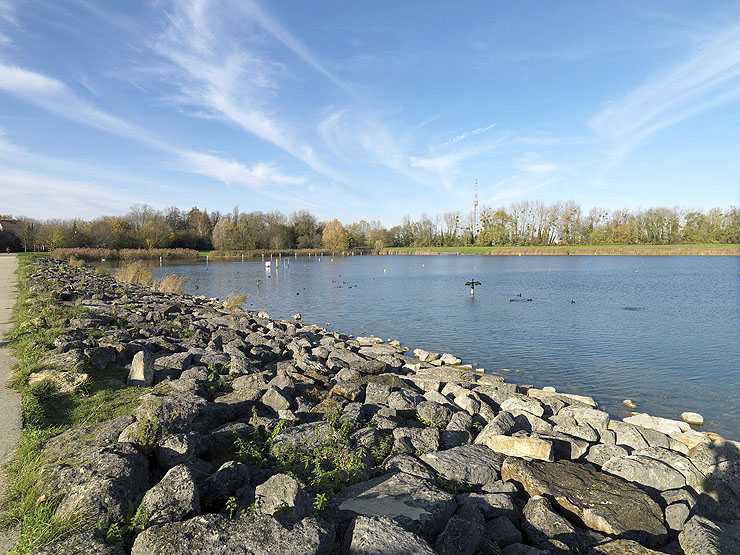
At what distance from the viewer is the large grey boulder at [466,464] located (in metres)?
4.96

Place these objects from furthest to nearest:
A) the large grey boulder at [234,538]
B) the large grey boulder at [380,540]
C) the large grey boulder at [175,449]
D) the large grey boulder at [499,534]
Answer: the large grey boulder at [175,449], the large grey boulder at [499,534], the large grey boulder at [380,540], the large grey boulder at [234,538]

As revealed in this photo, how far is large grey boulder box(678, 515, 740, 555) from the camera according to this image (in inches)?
161

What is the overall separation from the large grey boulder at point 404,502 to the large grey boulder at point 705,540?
2.34 m

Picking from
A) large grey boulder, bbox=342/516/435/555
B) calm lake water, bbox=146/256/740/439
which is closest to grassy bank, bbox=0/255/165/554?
large grey boulder, bbox=342/516/435/555

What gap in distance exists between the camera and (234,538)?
9.89 feet

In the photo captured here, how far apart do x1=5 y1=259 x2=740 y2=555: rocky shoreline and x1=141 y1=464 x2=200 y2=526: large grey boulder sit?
0.5 inches

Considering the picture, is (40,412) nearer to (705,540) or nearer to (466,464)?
(466,464)

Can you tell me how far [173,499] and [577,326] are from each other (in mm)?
18307

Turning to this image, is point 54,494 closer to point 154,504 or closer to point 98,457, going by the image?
point 98,457

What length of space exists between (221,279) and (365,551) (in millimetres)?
41035

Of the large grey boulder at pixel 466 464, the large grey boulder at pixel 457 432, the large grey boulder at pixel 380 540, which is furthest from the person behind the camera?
the large grey boulder at pixel 457 432

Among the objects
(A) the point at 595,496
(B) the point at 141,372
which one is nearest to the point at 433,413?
(A) the point at 595,496

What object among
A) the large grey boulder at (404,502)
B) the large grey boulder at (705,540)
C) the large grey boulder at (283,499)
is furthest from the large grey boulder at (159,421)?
the large grey boulder at (705,540)

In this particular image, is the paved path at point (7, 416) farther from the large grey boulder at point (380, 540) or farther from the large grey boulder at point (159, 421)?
the large grey boulder at point (380, 540)
